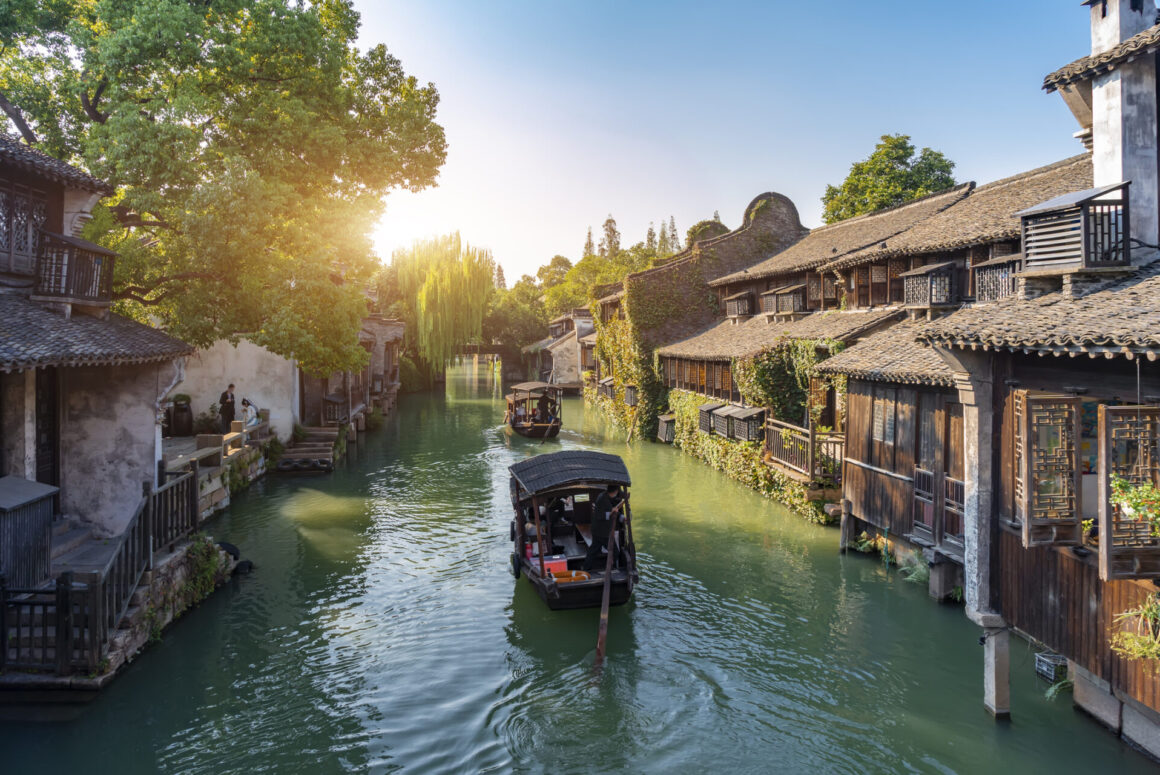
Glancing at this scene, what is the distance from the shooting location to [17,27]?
16703mm

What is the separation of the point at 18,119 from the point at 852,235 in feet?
87.1

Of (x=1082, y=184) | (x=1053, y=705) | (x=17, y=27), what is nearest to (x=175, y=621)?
(x=1053, y=705)

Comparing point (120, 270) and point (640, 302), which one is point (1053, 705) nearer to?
point (120, 270)

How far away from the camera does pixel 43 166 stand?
463 inches

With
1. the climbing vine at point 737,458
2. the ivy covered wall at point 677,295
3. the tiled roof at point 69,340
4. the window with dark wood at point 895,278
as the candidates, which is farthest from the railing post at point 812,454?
the ivy covered wall at point 677,295

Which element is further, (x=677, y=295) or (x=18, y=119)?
(x=677, y=295)

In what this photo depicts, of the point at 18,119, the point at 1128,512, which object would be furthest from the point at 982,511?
the point at 18,119

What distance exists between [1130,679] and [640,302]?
27.8 m

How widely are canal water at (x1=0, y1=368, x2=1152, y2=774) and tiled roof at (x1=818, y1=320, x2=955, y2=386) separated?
4182 millimetres

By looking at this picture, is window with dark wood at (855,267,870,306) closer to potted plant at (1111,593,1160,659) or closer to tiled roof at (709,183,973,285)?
tiled roof at (709,183,973,285)

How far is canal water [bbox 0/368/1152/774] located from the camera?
845 cm

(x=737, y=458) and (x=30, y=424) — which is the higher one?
(x=30, y=424)

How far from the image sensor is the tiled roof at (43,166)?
36.9 feet

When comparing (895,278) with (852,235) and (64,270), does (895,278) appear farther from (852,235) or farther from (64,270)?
(64,270)
